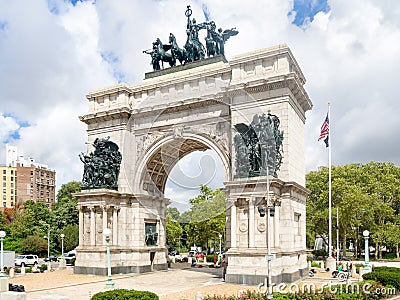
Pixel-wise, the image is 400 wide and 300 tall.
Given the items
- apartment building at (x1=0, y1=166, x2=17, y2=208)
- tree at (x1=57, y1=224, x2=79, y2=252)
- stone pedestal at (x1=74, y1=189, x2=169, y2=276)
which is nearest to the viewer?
stone pedestal at (x1=74, y1=189, x2=169, y2=276)

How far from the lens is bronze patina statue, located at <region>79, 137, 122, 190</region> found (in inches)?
1361

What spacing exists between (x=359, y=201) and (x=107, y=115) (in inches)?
1271

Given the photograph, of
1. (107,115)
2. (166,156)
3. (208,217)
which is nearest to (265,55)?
(166,156)

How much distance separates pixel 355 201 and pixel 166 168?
26019 millimetres

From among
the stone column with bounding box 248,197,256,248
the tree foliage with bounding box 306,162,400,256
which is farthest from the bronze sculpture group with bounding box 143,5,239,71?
the tree foliage with bounding box 306,162,400,256

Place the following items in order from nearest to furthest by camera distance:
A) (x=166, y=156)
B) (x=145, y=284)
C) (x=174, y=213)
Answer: (x=145, y=284)
(x=174, y=213)
(x=166, y=156)

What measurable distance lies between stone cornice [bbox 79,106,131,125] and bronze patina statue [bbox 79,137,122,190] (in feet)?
6.15

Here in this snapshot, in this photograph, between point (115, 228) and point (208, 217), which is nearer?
point (115, 228)

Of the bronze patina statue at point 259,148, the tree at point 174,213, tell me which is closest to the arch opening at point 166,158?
the tree at point 174,213

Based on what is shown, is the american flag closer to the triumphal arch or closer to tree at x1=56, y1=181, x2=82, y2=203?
the triumphal arch

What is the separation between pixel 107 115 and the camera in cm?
3619

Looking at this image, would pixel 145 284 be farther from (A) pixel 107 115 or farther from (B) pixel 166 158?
(A) pixel 107 115

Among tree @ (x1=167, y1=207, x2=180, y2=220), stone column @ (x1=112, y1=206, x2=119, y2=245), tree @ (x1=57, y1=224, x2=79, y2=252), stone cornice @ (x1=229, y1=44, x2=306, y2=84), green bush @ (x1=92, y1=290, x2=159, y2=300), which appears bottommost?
tree @ (x1=57, y1=224, x2=79, y2=252)

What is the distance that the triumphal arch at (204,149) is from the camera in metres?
27.4
